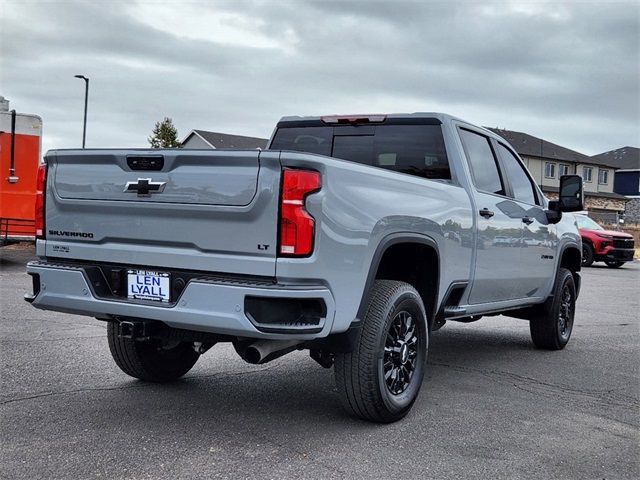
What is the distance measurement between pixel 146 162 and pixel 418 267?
2.01 m

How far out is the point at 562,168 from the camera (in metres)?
60.2

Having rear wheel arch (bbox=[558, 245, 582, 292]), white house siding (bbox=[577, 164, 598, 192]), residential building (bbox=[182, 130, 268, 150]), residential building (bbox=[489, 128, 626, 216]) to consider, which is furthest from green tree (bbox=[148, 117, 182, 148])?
rear wheel arch (bbox=[558, 245, 582, 292])

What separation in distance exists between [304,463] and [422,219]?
1774mm

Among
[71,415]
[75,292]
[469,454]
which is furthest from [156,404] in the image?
[469,454]

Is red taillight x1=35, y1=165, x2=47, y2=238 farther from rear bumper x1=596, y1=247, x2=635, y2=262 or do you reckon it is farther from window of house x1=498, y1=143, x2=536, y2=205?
rear bumper x1=596, y1=247, x2=635, y2=262

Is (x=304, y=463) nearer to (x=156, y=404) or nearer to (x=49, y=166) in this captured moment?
(x=156, y=404)

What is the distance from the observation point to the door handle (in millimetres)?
5704

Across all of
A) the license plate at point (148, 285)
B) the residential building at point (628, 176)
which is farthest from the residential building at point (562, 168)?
the license plate at point (148, 285)

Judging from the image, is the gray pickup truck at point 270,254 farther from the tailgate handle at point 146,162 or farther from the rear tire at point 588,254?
the rear tire at point 588,254

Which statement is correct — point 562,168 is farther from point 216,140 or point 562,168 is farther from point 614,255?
point 614,255

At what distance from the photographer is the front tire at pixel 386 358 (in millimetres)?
4321

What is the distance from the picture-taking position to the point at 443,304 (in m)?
5.29

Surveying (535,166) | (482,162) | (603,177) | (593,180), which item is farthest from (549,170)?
(482,162)

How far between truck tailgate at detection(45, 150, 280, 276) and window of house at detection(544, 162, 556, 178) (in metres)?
57.8
